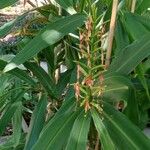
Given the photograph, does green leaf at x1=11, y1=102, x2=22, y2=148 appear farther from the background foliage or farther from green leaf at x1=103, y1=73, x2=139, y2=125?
green leaf at x1=103, y1=73, x2=139, y2=125

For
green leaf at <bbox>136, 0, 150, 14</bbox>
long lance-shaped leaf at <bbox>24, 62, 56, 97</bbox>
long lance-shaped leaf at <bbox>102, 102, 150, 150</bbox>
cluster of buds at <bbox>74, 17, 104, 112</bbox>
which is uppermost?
green leaf at <bbox>136, 0, 150, 14</bbox>

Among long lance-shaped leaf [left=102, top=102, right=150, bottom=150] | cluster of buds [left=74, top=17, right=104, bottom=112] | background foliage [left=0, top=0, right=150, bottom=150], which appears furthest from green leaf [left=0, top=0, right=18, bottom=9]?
long lance-shaped leaf [left=102, top=102, right=150, bottom=150]

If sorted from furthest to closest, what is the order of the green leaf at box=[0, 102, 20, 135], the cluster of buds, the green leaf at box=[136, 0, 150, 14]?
the green leaf at box=[0, 102, 20, 135], the green leaf at box=[136, 0, 150, 14], the cluster of buds

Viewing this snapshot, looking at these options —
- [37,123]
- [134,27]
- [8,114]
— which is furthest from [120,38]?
[8,114]

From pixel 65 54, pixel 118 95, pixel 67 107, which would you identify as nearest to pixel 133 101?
pixel 118 95

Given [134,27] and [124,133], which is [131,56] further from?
[124,133]

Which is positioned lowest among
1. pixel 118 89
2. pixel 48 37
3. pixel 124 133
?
pixel 124 133
